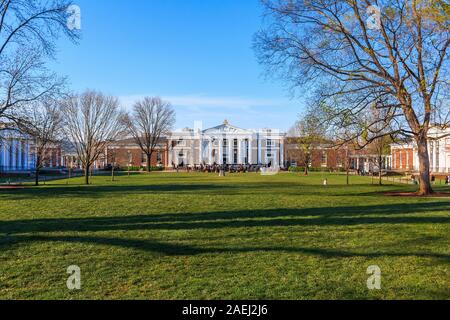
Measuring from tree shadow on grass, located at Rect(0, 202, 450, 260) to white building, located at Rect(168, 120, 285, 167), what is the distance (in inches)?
3334

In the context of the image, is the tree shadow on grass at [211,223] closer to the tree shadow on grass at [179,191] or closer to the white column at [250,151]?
the tree shadow on grass at [179,191]

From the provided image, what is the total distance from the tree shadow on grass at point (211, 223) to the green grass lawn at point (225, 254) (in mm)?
28

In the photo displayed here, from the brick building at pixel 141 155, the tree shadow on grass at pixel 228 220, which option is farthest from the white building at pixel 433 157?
the brick building at pixel 141 155

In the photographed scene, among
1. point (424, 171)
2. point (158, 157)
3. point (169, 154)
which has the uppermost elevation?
point (169, 154)

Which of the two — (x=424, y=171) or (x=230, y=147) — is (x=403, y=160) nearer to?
(x=230, y=147)

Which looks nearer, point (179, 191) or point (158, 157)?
point (179, 191)

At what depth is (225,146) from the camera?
100312mm

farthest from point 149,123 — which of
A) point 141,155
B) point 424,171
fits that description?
point 424,171

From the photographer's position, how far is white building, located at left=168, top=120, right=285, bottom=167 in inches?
3900

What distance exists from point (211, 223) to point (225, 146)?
89495 millimetres

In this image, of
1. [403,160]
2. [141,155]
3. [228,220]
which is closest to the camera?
[228,220]

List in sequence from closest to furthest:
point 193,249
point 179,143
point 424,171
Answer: point 193,249 → point 424,171 → point 179,143

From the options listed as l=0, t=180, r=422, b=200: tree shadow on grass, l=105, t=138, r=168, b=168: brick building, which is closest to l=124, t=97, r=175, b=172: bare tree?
l=105, t=138, r=168, b=168: brick building
